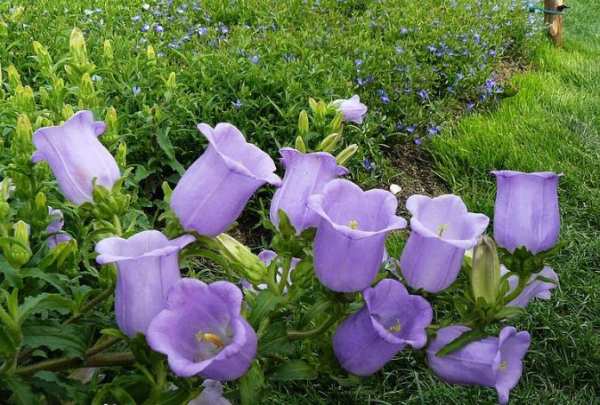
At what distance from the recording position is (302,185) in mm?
1247

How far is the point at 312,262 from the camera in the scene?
1.22 meters

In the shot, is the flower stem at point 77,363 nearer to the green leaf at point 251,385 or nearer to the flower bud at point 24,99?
the green leaf at point 251,385

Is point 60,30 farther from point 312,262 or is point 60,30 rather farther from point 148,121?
point 312,262

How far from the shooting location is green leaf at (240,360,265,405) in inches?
46.6

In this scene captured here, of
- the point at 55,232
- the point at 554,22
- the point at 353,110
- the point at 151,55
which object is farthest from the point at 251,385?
the point at 554,22

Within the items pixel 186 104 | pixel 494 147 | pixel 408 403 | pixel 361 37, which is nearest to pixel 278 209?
pixel 408 403

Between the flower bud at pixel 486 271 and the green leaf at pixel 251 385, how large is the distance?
0.37 metres

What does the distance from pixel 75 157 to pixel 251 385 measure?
1.58 feet

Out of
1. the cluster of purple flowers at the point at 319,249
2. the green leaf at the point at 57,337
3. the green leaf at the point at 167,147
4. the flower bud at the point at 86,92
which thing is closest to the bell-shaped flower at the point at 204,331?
the cluster of purple flowers at the point at 319,249

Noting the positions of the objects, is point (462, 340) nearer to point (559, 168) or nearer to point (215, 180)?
point (215, 180)

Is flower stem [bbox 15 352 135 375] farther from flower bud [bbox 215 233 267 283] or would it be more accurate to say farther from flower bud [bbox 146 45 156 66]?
flower bud [bbox 146 45 156 66]

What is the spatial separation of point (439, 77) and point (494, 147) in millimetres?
761

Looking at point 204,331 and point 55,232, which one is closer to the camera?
point 204,331

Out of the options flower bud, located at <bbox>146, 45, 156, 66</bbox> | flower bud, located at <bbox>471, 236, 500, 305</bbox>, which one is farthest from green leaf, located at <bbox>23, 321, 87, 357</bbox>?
flower bud, located at <bbox>146, 45, 156, 66</bbox>
